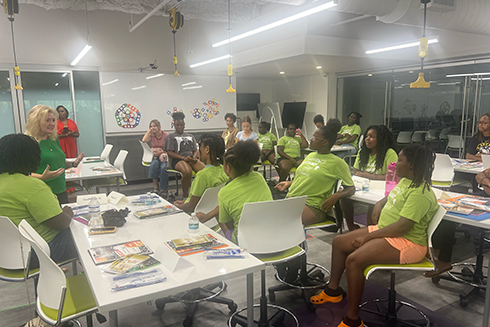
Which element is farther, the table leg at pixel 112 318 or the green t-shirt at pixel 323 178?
the green t-shirt at pixel 323 178

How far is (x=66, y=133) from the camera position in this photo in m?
6.14

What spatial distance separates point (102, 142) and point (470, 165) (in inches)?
277

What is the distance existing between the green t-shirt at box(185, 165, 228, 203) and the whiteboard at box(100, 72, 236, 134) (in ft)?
18.1

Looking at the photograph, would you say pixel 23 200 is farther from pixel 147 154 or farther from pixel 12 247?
pixel 147 154

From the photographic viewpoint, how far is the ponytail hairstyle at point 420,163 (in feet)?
7.43

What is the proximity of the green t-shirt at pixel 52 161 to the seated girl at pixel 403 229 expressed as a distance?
108 inches

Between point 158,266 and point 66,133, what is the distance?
5.30 meters

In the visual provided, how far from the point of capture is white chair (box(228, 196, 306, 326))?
216cm

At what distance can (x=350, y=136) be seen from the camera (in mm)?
7750

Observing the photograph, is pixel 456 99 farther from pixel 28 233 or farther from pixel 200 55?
pixel 28 233

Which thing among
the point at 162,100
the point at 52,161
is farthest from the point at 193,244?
the point at 162,100

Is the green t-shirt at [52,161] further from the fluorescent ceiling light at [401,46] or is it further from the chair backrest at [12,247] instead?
the fluorescent ceiling light at [401,46]

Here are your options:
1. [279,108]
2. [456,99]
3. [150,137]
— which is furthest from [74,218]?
[279,108]

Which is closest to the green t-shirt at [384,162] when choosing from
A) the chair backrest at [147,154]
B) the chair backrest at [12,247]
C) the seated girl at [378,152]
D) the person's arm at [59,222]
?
the seated girl at [378,152]
